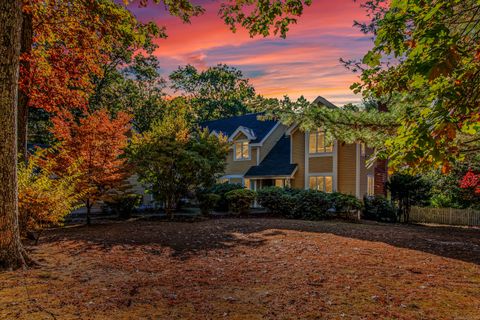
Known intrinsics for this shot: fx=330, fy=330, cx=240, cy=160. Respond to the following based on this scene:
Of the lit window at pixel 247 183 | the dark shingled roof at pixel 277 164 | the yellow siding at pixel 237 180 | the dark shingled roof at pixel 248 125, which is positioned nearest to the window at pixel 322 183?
the dark shingled roof at pixel 277 164

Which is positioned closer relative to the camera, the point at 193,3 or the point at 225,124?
the point at 193,3

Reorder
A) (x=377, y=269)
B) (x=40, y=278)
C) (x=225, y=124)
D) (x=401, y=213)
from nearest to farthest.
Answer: (x=40, y=278) → (x=377, y=269) → (x=401, y=213) → (x=225, y=124)

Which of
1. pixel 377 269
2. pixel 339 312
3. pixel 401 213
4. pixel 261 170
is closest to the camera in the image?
pixel 339 312

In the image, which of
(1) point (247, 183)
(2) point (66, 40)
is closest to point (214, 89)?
(1) point (247, 183)

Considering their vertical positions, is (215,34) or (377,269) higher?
(215,34)

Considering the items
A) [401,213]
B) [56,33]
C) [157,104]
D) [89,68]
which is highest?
[157,104]

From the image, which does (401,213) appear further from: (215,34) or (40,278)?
(40,278)

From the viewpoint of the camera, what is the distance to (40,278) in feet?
18.9

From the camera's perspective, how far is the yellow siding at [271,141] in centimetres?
2764

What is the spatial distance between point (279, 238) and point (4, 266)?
7.65 meters

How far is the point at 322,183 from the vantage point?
22.5m

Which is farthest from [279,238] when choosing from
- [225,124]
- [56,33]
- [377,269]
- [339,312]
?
[225,124]

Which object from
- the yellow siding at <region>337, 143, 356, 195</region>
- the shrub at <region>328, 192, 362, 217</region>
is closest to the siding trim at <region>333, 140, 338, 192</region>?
the yellow siding at <region>337, 143, 356, 195</region>

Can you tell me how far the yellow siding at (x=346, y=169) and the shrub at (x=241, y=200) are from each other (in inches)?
237
